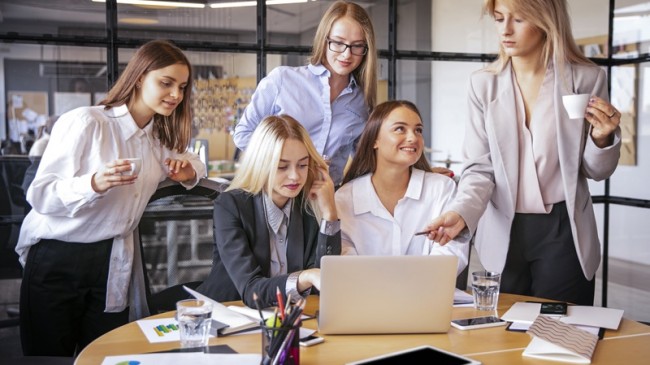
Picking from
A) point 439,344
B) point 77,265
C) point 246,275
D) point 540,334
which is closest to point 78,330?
point 77,265

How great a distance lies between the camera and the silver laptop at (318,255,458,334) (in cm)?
180

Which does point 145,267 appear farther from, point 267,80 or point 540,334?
point 540,334

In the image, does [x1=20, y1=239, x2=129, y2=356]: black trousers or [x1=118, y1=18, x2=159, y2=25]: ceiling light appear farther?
[x1=118, y1=18, x2=159, y2=25]: ceiling light

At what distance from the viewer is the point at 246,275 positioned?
235 centimetres

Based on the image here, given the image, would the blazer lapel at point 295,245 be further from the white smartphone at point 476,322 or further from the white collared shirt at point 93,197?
the white smartphone at point 476,322

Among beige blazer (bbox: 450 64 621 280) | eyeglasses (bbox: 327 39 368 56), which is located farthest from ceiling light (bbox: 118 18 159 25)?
beige blazer (bbox: 450 64 621 280)

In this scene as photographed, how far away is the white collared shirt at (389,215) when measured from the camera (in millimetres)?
2768

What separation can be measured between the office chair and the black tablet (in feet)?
3.51

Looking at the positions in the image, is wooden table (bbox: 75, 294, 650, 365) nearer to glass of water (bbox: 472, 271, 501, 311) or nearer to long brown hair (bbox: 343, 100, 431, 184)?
glass of water (bbox: 472, 271, 501, 311)

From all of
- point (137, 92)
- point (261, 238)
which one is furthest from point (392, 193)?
point (137, 92)

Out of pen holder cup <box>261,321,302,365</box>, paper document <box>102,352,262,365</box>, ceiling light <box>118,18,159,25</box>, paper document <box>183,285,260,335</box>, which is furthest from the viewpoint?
ceiling light <box>118,18,159,25</box>

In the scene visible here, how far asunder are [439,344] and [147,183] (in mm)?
1394

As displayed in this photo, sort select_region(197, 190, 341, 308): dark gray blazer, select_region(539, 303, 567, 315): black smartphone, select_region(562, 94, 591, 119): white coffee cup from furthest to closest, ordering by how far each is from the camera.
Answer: select_region(197, 190, 341, 308): dark gray blazer < select_region(562, 94, 591, 119): white coffee cup < select_region(539, 303, 567, 315): black smartphone

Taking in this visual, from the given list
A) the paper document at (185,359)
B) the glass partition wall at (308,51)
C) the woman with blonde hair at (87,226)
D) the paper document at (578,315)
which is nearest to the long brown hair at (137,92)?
the woman with blonde hair at (87,226)
